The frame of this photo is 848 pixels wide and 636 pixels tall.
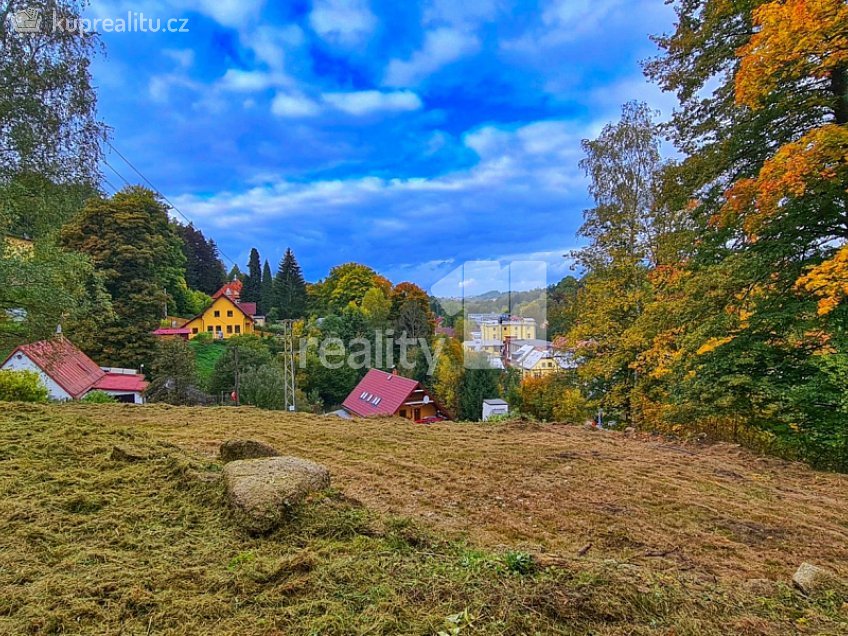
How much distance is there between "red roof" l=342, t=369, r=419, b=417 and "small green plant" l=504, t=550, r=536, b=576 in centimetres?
1431

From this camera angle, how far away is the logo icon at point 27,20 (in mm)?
5035

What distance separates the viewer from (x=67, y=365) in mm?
12977

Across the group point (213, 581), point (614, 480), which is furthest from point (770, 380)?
point (213, 581)

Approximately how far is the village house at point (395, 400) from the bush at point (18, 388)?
32.3ft

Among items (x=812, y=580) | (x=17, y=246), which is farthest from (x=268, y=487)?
(x=17, y=246)

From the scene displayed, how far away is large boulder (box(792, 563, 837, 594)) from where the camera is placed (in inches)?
58.5

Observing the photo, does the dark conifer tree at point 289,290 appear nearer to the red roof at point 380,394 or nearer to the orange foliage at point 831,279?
the red roof at point 380,394

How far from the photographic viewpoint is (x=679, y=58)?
5.88 meters

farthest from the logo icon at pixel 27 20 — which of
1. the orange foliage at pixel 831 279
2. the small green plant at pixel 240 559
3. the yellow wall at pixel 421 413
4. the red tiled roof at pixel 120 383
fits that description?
the yellow wall at pixel 421 413

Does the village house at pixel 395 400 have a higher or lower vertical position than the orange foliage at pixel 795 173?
lower

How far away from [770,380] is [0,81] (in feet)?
34.2

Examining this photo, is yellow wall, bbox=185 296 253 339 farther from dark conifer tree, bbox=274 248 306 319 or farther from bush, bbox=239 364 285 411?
bush, bbox=239 364 285 411

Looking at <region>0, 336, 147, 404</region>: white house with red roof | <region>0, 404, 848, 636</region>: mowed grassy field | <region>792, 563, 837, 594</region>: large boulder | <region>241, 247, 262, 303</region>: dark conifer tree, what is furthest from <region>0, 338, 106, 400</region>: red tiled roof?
<region>241, 247, 262, 303</region>: dark conifer tree

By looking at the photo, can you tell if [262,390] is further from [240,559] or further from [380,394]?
[240,559]
